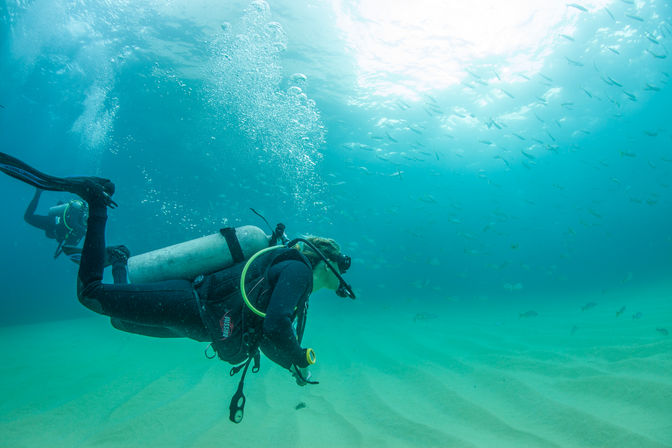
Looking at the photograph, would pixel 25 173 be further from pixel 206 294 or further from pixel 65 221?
pixel 65 221

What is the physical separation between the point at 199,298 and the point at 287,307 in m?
A: 0.87

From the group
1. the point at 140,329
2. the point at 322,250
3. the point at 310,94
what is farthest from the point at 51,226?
the point at 310,94

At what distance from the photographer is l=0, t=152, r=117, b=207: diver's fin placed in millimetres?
2000

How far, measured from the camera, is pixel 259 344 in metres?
2.31

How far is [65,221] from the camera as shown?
5160mm

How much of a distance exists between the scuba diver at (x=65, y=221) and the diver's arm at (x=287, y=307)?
4.14 meters

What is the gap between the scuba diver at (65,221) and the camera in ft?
17.0

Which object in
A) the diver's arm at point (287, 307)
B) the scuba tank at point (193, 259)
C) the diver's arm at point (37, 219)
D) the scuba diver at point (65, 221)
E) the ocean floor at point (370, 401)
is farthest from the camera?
the diver's arm at point (37, 219)

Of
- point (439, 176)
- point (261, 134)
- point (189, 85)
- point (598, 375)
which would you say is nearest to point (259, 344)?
point (598, 375)

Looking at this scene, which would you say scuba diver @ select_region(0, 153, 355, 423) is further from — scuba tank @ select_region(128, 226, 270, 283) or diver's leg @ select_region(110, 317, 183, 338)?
diver's leg @ select_region(110, 317, 183, 338)

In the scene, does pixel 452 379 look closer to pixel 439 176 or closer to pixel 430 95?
pixel 430 95

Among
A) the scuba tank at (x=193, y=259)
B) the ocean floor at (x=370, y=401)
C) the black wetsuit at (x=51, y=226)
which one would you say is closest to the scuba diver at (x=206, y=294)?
the scuba tank at (x=193, y=259)

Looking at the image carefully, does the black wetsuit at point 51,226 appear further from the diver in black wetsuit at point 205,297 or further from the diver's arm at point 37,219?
the diver in black wetsuit at point 205,297

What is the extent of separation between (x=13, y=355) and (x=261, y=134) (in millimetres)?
17883
